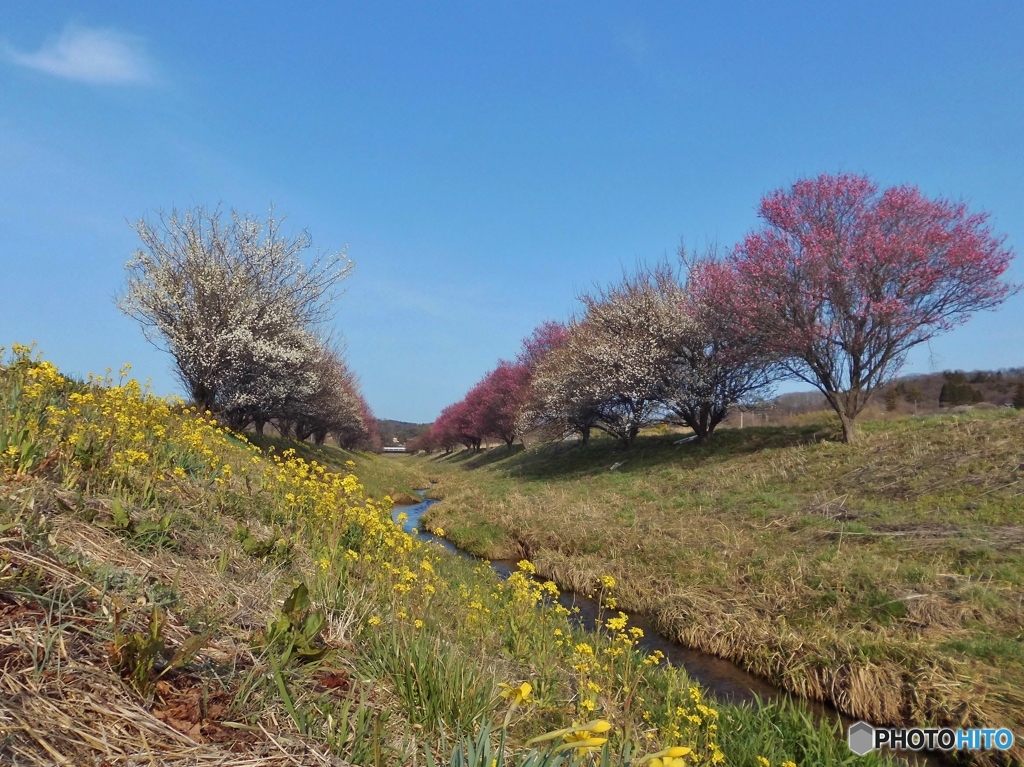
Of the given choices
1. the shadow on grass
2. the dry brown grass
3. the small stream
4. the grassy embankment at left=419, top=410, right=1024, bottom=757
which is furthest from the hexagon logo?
the shadow on grass

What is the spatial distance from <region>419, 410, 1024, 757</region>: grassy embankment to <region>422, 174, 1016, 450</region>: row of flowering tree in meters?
2.87

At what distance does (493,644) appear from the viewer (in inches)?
200

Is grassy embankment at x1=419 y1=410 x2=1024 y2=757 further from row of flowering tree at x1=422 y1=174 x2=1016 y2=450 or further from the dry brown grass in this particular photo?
the dry brown grass

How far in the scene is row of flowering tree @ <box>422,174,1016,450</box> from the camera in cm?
1686

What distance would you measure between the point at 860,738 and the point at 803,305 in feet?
48.6

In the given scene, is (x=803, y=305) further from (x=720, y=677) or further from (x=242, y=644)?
(x=242, y=644)

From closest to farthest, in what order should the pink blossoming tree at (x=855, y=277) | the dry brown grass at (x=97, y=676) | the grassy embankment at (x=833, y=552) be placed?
the dry brown grass at (x=97, y=676)
the grassy embankment at (x=833, y=552)
the pink blossoming tree at (x=855, y=277)

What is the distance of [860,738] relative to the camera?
556 cm

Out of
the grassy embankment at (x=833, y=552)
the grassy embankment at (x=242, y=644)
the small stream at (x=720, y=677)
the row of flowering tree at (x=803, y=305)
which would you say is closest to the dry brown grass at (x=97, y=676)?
the grassy embankment at (x=242, y=644)

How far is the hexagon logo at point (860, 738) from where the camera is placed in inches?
202

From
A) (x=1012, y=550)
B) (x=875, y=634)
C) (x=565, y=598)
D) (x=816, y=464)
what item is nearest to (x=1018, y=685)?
(x=875, y=634)

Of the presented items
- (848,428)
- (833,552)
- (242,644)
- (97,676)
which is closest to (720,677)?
(833,552)

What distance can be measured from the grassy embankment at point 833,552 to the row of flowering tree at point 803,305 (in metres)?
2.87

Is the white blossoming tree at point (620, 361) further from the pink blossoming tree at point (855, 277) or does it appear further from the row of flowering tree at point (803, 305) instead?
the pink blossoming tree at point (855, 277)
